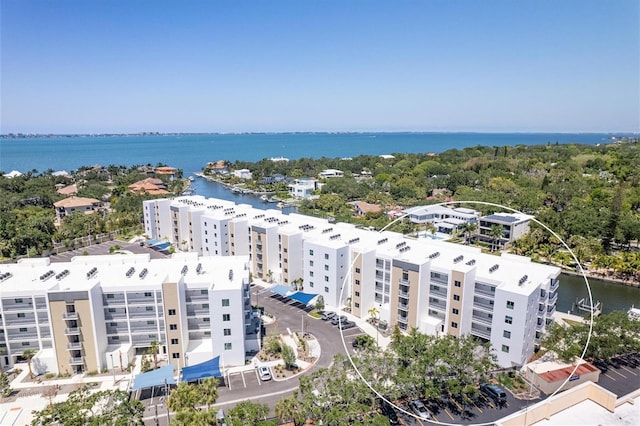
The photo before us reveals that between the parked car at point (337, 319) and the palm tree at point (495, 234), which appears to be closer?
the parked car at point (337, 319)

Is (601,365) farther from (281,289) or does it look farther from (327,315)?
(281,289)

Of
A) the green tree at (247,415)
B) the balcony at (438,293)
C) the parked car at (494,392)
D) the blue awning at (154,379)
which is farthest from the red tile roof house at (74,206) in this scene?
the parked car at (494,392)

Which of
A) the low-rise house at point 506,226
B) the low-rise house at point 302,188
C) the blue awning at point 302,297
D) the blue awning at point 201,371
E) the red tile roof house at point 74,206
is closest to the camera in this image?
the blue awning at point 201,371

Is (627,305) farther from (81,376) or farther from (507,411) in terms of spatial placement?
(81,376)

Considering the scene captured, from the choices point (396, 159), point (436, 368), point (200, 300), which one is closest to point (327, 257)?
point (200, 300)

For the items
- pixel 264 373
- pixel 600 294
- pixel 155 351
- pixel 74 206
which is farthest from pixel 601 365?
pixel 74 206

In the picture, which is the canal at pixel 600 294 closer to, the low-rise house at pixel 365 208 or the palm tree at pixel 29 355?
the low-rise house at pixel 365 208
